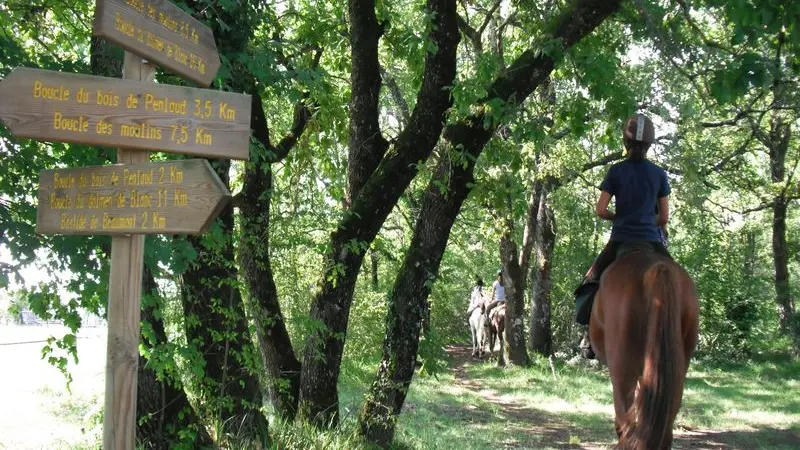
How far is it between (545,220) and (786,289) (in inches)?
260

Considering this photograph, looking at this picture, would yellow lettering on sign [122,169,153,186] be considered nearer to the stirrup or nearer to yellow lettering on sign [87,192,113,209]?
yellow lettering on sign [87,192,113,209]

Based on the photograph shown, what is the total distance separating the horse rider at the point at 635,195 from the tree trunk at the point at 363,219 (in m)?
2.27

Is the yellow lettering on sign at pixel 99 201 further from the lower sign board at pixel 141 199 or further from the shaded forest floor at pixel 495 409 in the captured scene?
the shaded forest floor at pixel 495 409

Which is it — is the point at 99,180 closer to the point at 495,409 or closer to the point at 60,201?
the point at 60,201

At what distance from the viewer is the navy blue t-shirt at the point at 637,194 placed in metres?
6.12

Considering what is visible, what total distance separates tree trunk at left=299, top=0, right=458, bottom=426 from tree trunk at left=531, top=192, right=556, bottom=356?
11971 millimetres

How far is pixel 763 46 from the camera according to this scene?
710 cm

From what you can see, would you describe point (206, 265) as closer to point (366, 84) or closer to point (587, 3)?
point (366, 84)

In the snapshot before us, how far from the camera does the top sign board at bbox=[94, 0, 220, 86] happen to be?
3.69 m

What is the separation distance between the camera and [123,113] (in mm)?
3658

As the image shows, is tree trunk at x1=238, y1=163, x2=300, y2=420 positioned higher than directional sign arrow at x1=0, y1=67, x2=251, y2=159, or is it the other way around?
directional sign arrow at x1=0, y1=67, x2=251, y2=159

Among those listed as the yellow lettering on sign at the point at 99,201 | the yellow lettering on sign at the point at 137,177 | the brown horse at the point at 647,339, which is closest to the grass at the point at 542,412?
the brown horse at the point at 647,339

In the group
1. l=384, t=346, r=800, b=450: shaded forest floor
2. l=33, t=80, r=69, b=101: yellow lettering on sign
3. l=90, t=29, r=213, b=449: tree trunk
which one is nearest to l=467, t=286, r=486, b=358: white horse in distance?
l=384, t=346, r=800, b=450: shaded forest floor

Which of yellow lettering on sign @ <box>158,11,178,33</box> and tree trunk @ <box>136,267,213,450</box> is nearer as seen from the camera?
yellow lettering on sign @ <box>158,11,178,33</box>
